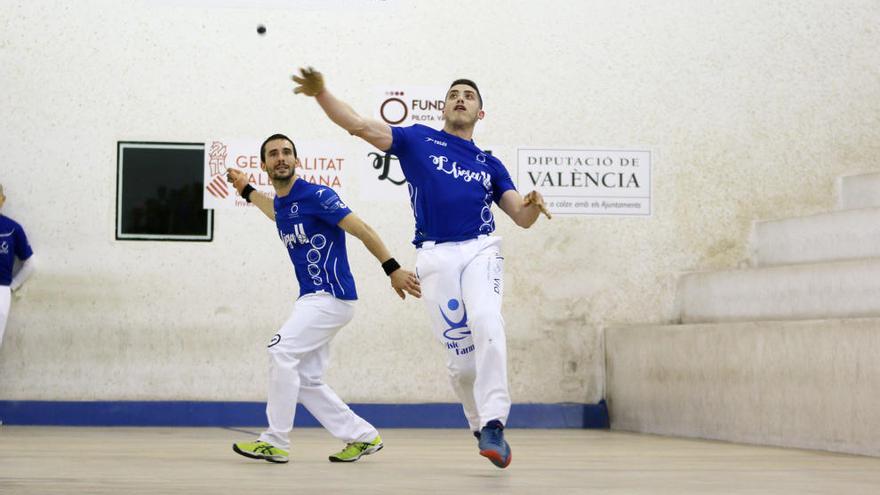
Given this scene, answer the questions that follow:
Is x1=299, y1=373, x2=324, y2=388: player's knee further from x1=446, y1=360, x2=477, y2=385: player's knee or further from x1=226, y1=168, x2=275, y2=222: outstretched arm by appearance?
x1=226, y1=168, x2=275, y2=222: outstretched arm

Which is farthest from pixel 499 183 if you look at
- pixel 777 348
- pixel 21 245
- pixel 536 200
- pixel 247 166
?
pixel 21 245

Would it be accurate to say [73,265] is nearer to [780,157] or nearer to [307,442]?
[307,442]

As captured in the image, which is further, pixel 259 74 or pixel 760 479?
pixel 259 74

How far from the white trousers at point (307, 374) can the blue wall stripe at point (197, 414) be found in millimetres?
3472

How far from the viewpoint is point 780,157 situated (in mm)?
10352

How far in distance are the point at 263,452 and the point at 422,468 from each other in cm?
73

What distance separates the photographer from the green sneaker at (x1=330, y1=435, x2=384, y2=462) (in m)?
6.11

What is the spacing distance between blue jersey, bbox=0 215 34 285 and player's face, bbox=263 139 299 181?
12.9 feet

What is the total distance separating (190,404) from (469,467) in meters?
4.22

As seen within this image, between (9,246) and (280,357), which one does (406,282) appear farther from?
(9,246)

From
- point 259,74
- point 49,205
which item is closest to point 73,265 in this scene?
point 49,205

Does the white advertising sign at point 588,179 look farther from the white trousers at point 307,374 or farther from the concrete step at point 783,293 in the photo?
the white trousers at point 307,374

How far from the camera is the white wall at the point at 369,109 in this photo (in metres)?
9.73

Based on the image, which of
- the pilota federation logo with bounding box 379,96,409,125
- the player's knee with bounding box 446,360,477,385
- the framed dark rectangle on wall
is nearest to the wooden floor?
the player's knee with bounding box 446,360,477,385
